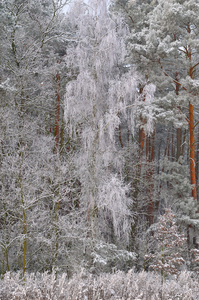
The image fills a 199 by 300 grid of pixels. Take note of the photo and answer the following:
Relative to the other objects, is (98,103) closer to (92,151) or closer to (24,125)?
(92,151)

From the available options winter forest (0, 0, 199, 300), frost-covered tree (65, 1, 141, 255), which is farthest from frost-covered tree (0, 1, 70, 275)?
frost-covered tree (65, 1, 141, 255)

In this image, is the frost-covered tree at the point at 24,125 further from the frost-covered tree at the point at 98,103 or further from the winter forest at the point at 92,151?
the frost-covered tree at the point at 98,103

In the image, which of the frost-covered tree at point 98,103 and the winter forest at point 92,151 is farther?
the frost-covered tree at point 98,103

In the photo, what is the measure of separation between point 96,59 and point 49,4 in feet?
17.4

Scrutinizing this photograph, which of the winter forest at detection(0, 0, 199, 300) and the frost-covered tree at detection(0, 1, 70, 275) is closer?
the winter forest at detection(0, 0, 199, 300)

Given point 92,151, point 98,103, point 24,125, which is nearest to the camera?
point 24,125

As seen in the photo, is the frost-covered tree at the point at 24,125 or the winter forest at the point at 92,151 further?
the frost-covered tree at the point at 24,125

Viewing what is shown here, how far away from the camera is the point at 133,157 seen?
1250cm

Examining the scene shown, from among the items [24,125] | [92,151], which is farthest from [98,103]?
[24,125]

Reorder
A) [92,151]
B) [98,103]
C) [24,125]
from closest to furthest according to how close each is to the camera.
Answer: [24,125]
[92,151]
[98,103]

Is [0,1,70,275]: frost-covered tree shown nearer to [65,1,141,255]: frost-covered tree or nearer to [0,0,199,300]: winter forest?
[0,0,199,300]: winter forest

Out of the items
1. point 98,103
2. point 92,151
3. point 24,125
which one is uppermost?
point 98,103

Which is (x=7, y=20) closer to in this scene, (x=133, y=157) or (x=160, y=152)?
(x=133, y=157)

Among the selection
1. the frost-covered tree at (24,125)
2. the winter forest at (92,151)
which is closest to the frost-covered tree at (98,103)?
the winter forest at (92,151)
